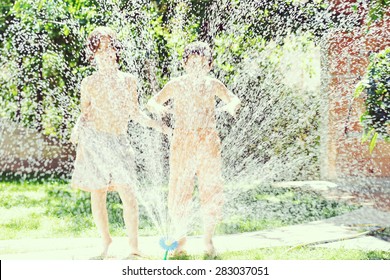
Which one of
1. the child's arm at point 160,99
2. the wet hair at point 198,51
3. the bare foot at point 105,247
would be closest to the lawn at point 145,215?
the bare foot at point 105,247

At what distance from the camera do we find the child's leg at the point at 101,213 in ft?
12.8

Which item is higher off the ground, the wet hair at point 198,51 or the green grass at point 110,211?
the wet hair at point 198,51

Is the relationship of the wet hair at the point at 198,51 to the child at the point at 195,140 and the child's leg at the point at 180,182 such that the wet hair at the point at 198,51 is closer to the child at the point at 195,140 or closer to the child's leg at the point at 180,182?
the child at the point at 195,140

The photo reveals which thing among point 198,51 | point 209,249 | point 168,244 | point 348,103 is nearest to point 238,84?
point 348,103

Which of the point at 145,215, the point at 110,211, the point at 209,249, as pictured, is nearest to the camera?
the point at 209,249

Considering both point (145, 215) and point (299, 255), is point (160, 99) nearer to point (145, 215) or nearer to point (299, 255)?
point (299, 255)

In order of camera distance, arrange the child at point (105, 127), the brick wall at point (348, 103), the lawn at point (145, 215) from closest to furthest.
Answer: the child at point (105, 127) < the lawn at point (145, 215) < the brick wall at point (348, 103)

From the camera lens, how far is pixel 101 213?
391cm

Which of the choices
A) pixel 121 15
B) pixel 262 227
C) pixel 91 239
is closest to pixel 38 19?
pixel 121 15

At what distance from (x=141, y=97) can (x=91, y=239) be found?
6.70 ft

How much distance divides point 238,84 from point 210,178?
267cm

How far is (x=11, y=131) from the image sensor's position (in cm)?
836

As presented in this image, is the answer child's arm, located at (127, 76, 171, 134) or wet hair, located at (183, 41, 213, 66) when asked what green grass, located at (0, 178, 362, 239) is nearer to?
child's arm, located at (127, 76, 171, 134)

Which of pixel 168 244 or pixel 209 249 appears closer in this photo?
pixel 168 244
